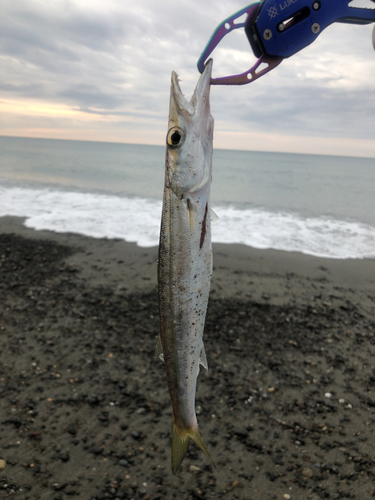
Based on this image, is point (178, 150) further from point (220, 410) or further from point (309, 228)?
point (309, 228)

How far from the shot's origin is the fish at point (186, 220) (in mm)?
1729

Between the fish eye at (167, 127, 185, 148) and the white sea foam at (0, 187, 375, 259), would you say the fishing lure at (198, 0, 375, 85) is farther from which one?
the white sea foam at (0, 187, 375, 259)

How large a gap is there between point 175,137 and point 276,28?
0.90 metres

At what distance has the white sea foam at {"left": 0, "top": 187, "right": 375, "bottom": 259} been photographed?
12719mm

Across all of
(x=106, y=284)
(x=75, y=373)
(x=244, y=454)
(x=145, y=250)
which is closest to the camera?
(x=244, y=454)

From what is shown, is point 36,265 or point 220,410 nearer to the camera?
point 220,410

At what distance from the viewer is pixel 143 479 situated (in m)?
3.91

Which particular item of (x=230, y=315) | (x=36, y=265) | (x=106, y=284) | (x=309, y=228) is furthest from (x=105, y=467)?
(x=309, y=228)

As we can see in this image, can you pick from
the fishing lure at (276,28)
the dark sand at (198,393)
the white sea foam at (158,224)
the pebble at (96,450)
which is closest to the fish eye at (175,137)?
the fishing lure at (276,28)

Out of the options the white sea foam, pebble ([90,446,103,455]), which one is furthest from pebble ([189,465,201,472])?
the white sea foam

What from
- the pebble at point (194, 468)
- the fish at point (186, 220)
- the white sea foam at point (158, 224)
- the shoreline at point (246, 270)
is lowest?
the pebble at point (194, 468)

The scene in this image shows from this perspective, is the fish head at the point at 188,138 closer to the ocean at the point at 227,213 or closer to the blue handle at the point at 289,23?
the blue handle at the point at 289,23

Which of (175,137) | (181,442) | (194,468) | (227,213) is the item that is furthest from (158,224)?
(175,137)

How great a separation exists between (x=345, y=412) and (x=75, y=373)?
14.1 ft
